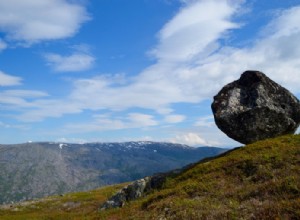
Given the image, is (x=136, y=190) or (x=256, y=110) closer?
(x=136, y=190)

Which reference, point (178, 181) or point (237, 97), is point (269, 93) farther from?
point (178, 181)

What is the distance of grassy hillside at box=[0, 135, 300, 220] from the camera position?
57.7 feet

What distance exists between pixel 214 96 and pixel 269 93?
20.7 feet

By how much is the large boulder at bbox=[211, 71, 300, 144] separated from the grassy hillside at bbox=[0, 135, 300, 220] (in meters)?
4.36

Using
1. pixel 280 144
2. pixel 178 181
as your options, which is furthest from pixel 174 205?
pixel 280 144

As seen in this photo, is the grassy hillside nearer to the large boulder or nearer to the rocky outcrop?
the rocky outcrop

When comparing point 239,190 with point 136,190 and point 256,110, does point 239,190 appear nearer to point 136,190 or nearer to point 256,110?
point 136,190

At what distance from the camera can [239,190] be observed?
23.0 meters

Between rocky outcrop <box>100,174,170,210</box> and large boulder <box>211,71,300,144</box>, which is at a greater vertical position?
large boulder <box>211,71,300,144</box>

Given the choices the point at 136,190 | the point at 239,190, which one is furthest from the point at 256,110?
the point at 239,190

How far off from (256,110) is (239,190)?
690 inches

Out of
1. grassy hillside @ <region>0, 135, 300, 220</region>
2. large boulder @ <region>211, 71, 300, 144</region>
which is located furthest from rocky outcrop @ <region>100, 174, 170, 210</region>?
large boulder @ <region>211, 71, 300, 144</region>

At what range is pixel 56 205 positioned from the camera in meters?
66.8

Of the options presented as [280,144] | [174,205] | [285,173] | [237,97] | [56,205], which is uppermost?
[237,97]
